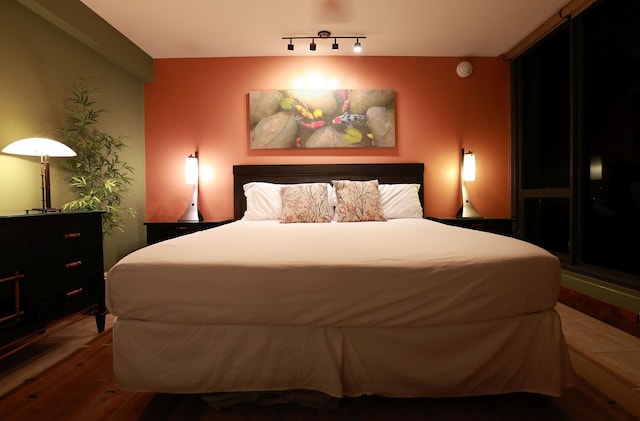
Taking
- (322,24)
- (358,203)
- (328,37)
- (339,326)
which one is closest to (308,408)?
(339,326)

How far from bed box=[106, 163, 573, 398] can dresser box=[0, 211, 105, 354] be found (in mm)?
835

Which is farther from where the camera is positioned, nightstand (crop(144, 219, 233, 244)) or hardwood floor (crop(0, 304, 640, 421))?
nightstand (crop(144, 219, 233, 244))

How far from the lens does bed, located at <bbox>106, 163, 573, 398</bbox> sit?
128 cm

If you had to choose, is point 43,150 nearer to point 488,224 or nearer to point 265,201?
point 265,201

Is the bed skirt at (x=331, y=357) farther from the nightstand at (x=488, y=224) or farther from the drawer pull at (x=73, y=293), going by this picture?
the nightstand at (x=488, y=224)

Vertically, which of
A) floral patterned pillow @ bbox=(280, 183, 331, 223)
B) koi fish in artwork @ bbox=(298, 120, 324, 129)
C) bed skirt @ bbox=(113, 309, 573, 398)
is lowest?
bed skirt @ bbox=(113, 309, 573, 398)

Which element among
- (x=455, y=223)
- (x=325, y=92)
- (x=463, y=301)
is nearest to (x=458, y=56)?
(x=325, y=92)

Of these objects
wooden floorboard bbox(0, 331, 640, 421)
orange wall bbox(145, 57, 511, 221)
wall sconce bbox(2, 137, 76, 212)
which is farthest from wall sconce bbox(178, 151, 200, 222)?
wooden floorboard bbox(0, 331, 640, 421)

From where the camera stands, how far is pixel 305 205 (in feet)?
9.64

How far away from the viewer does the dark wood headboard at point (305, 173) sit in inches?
145

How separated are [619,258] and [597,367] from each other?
1.40 metres

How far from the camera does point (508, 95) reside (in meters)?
3.79

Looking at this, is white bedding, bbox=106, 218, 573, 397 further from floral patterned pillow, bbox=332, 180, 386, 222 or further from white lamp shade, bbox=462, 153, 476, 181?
white lamp shade, bbox=462, 153, 476, 181

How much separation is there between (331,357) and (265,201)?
216 cm
